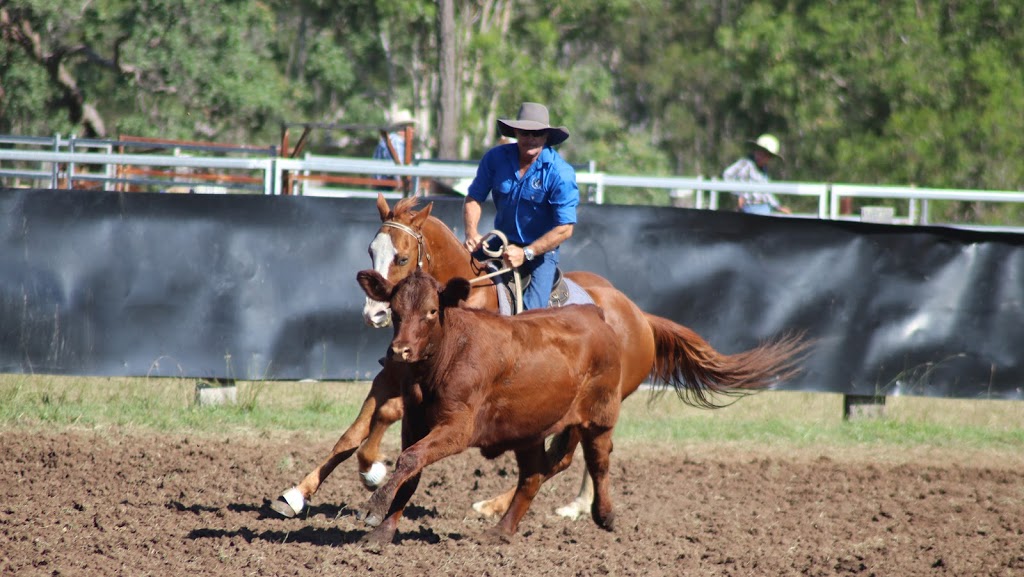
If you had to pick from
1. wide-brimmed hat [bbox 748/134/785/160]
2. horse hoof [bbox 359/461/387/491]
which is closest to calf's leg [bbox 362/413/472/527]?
horse hoof [bbox 359/461/387/491]

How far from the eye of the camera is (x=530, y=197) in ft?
22.9

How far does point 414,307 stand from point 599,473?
5.95 ft

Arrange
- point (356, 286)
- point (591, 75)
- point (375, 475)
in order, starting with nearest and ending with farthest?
point (375, 475)
point (356, 286)
point (591, 75)

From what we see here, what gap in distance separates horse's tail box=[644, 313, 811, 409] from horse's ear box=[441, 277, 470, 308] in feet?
8.71

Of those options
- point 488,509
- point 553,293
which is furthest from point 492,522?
point 553,293

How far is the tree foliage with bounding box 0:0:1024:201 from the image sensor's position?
29047 mm

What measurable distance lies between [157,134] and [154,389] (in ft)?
69.4

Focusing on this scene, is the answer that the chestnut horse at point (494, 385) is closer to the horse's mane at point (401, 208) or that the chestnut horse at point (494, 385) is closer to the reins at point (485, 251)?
the reins at point (485, 251)

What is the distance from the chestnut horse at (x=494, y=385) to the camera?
543 cm

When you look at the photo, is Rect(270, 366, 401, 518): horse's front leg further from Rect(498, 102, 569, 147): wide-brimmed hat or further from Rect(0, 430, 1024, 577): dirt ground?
Rect(498, 102, 569, 147): wide-brimmed hat

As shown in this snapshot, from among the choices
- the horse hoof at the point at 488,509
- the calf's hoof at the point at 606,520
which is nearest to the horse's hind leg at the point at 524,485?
the calf's hoof at the point at 606,520

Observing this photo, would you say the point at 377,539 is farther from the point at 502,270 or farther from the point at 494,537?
the point at 502,270

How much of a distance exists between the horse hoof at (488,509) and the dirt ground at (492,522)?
0.06 metres

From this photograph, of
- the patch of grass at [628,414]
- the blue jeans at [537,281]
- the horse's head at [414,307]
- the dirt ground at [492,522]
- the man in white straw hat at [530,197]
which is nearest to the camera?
the horse's head at [414,307]
